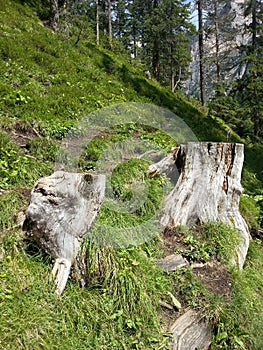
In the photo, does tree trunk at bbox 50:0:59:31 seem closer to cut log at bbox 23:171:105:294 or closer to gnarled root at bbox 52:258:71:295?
cut log at bbox 23:171:105:294

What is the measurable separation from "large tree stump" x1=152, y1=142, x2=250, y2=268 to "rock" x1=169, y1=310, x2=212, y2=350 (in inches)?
63.4

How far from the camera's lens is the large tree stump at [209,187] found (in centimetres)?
459

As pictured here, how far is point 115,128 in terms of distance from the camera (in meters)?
7.00

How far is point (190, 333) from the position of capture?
2.99 meters

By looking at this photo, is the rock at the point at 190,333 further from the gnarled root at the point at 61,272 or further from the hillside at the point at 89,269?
the gnarled root at the point at 61,272

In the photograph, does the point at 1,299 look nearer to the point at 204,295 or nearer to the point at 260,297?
the point at 204,295

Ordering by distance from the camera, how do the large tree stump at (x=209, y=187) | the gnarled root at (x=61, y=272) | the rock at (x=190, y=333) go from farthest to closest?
the large tree stump at (x=209, y=187) < the rock at (x=190, y=333) < the gnarled root at (x=61, y=272)

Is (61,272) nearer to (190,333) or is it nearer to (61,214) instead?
(61,214)

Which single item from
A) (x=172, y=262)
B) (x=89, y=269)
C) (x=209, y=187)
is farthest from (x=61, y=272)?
(x=209, y=187)

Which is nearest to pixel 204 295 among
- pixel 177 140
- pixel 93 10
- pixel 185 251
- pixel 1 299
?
pixel 185 251

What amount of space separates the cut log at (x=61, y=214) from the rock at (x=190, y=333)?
120 cm

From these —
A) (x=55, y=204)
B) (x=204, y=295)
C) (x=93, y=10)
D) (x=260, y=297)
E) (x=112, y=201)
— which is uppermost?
(x=93, y=10)

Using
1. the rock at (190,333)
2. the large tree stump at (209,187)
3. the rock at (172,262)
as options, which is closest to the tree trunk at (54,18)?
the large tree stump at (209,187)

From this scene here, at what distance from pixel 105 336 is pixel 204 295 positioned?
1262 mm
